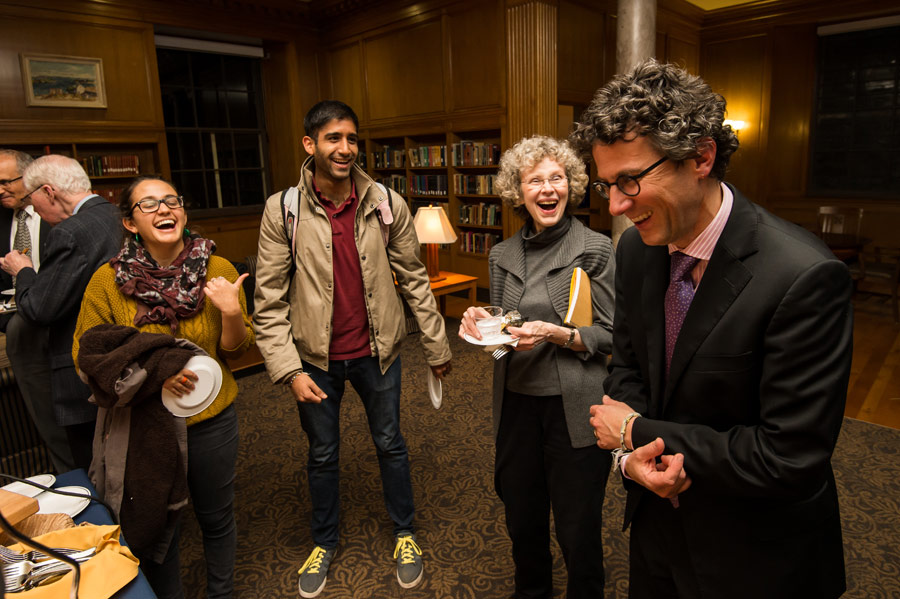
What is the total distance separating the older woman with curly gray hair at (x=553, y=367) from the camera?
178 cm

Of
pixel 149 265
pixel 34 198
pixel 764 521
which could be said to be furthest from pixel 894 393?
pixel 34 198

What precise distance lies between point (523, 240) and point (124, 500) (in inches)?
58.7

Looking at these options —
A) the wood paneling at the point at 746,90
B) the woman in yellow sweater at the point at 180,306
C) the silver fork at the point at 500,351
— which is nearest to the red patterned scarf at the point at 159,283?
the woman in yellow sweater at the point at 180,306

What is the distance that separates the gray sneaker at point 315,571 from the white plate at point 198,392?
106cm

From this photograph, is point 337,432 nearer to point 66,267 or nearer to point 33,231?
point 66,267

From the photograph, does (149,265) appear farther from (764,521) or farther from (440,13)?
Result: (440,13)

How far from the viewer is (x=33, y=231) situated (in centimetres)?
289

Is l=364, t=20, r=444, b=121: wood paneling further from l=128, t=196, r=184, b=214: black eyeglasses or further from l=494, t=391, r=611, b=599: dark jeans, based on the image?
l=494, t=391, r=611, b=599: dark jeans

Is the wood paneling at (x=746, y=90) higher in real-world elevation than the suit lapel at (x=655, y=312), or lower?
higher

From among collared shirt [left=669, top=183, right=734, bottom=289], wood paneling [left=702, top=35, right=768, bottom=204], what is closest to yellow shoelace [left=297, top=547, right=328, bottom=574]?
collared shirt [left=669, top=183, right=734, bottom=289]

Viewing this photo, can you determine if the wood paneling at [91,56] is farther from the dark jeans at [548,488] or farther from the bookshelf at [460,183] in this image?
the dark jeans at [548,488]

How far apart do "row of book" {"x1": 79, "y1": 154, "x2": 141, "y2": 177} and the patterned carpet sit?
4.68 m

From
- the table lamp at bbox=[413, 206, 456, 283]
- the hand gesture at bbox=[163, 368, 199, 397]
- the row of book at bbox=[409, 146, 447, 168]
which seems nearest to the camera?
the hand gesture at bbox=[163, 368, 199, 397]

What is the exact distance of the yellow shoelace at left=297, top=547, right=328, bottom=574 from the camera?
2.29 m
